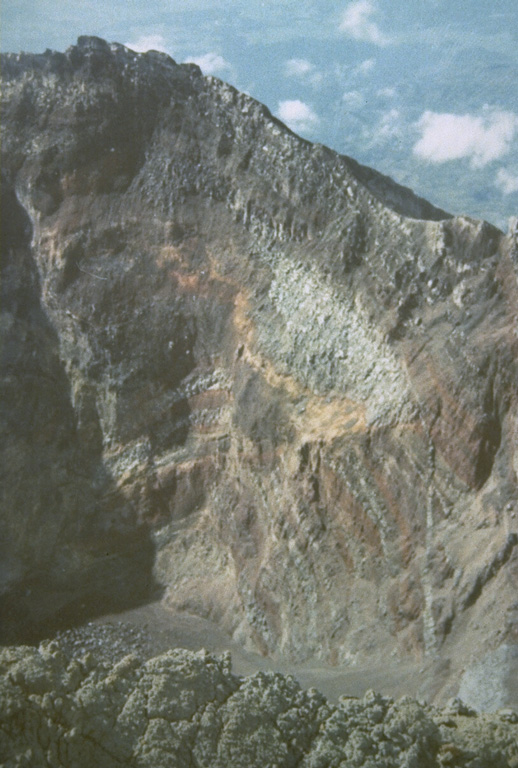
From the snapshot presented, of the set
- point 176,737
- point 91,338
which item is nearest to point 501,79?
point 91,338

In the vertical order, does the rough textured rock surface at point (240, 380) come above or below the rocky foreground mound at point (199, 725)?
above

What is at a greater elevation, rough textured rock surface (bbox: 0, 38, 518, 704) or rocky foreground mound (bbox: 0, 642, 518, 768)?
rough textured rock surface (bbox: 0, 38, 518, 704)

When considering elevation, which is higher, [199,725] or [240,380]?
[240,380]

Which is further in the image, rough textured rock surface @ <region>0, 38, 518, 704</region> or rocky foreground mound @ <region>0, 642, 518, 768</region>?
rough textured rock surface @ <region>0, 38, 518, 704</region>

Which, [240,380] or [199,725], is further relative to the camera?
[240,380]

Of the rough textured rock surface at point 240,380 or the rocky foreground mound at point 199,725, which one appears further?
the rough textured rock surface at point 240,380
